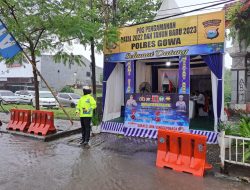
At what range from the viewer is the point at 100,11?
1545cm

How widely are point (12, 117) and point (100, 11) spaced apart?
22.6 feet

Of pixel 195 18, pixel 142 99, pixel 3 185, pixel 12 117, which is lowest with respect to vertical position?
pixel 3 185

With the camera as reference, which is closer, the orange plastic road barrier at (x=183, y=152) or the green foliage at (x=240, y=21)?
the orange plastic road barrier at (x=183, y=152)

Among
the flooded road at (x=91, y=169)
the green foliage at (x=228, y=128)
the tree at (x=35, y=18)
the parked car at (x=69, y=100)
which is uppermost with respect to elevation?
the tree at (x=35, y=18)

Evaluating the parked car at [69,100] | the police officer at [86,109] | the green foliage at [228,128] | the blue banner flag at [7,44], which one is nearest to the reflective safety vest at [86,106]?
the police officer at [86,109]

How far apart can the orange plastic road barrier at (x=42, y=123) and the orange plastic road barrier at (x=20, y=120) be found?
31cm

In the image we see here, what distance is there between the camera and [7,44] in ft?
36.2

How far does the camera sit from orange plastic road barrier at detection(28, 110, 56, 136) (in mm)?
10828

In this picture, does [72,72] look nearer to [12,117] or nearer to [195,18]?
[12,117]

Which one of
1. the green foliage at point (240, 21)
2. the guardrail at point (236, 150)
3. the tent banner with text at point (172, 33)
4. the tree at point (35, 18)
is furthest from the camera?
the green foliage at point (240, 21)

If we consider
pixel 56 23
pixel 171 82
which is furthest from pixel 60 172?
pixel 171 82

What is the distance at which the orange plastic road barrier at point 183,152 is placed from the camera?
6609mm

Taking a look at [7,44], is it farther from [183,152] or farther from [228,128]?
[228,128]

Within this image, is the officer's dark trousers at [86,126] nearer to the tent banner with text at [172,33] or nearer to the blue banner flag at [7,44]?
the tent banner with text at [172,33]
